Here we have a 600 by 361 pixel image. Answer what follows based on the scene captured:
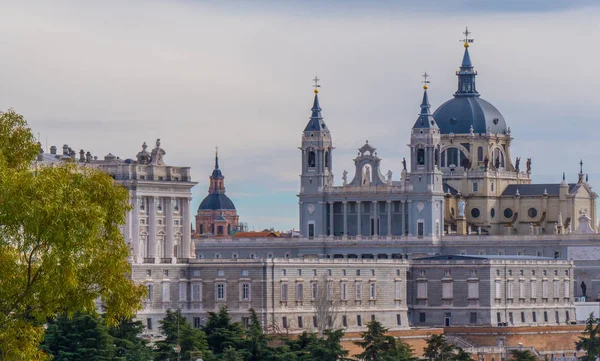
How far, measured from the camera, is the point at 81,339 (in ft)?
325

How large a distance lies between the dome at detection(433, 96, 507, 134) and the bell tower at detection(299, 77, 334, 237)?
41.7ft

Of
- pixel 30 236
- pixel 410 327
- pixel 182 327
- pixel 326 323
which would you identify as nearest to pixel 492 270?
pixel 410 327

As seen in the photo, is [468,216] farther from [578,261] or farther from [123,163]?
[123,163]

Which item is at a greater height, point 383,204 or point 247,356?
point 383,204

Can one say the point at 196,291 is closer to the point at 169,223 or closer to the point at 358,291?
the point at 169,223

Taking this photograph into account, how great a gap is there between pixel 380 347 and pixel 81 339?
19018 millimetres

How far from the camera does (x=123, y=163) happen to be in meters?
130

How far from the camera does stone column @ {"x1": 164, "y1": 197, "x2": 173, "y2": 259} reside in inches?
5177

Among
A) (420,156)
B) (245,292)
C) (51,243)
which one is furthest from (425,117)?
(51,243)

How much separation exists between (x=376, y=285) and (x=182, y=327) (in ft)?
123

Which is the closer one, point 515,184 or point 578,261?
point 578,261

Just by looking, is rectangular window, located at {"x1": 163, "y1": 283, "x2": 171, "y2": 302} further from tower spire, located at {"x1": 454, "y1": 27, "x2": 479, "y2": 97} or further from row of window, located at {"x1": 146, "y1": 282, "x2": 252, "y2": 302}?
tower spire, located at {"x1": 454, "y1": 27, "x2": 479, "y2": 97}

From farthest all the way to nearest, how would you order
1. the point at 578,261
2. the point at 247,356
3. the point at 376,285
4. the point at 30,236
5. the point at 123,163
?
1. the point at 578,261
2. the point at 376,285
3. the point at 123,163
4. the point at 247,356
5. the point at 30,236

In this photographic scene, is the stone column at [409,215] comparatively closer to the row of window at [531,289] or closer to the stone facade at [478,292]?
the stone facade at [478,292]
